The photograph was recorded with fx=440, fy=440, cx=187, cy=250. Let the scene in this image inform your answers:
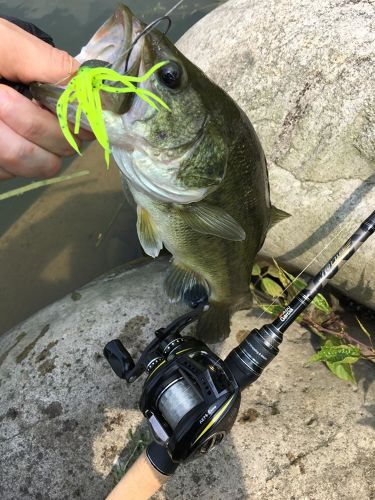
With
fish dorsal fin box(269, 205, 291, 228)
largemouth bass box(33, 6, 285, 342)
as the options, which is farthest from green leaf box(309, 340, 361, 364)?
fish dorsal fin box(269, 205, 291, 228)

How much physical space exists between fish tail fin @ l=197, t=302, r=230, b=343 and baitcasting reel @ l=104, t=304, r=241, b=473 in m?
0.52

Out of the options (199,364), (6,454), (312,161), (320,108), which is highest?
(320,108)

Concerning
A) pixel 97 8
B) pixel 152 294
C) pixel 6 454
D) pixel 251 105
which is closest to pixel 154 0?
pixel 97 8

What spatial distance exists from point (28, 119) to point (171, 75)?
53 centimetres

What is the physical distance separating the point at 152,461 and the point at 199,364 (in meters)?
0.46

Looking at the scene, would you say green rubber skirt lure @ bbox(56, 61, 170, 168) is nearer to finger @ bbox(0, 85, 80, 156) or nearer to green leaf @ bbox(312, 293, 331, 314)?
finger @ bbox(0, 85, 80, 156)

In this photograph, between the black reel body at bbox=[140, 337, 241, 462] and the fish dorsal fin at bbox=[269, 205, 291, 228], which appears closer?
the black reel body at bbox=[140, 337, 241, 462]

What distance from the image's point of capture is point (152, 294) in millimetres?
2705

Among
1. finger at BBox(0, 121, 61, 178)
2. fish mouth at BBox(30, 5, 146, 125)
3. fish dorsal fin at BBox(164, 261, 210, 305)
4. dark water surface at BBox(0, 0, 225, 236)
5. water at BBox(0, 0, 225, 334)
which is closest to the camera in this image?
fish mouth at BBox(30, 5, 146, 125)

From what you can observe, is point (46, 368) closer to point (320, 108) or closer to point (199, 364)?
point (199, 364)

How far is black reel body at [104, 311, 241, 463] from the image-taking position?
1623mm

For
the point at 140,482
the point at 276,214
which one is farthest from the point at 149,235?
the point at 140,482

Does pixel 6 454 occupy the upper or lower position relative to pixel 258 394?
lower

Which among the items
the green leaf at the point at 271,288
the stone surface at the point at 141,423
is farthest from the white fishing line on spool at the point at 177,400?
the green leaf at the point at 271,288
